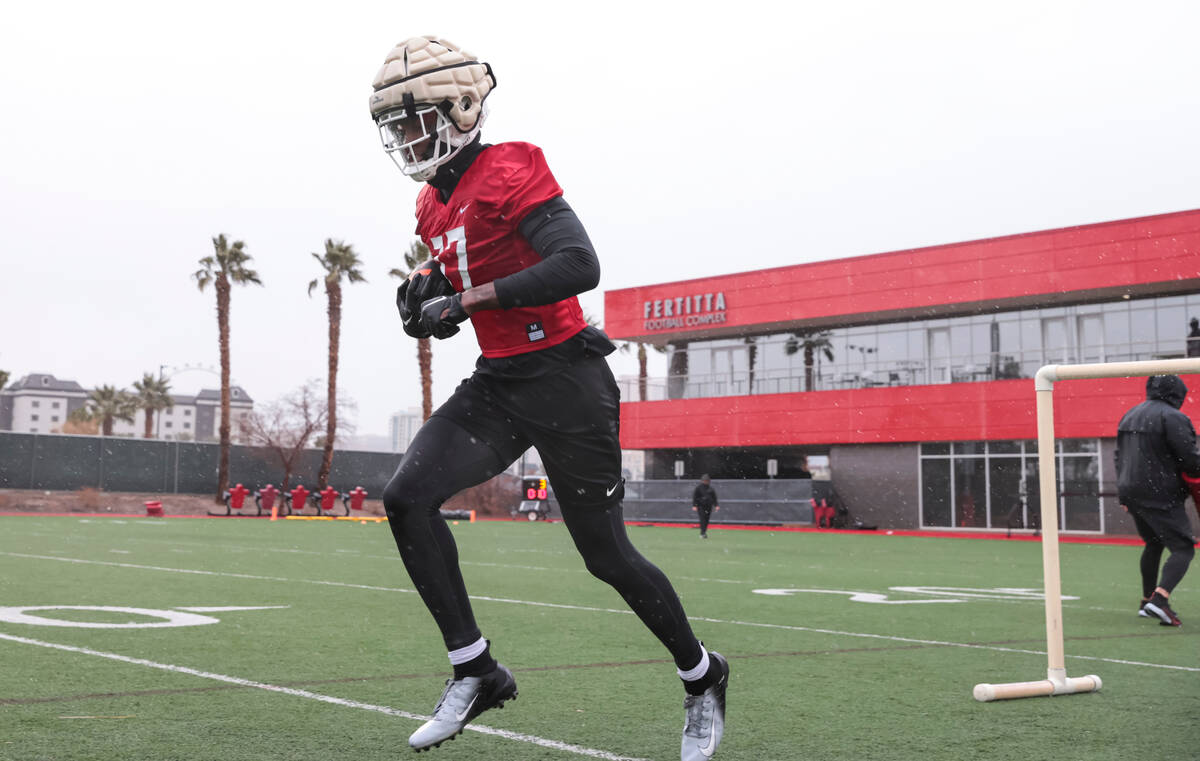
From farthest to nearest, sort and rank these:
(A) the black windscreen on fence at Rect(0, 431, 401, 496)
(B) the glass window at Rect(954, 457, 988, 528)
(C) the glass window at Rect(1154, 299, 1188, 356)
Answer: (A) the black windscreen on fence at Rect(0, 431, 401, 496), (B) the glass window at Rect(954, 457, 988, 528), (C) the glass window at Rect(1154, 299, 1188, 356)

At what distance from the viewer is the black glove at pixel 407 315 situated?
419 cm

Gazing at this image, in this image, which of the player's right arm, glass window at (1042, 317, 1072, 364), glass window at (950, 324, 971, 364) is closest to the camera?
the player's right arm

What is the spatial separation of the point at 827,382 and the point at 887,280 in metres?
4.64

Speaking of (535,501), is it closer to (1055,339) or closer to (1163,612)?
(1055,339)

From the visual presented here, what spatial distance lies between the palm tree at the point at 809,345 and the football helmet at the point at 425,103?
43.0 metres

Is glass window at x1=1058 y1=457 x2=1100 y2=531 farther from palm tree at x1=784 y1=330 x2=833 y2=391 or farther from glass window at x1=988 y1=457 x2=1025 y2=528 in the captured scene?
palm tree at x1=784 y1=330 x2=833 y2=391

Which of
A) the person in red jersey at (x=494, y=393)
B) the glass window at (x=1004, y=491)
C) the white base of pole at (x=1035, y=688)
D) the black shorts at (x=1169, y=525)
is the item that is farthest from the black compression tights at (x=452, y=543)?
the glass window at (x=1004, y=491)

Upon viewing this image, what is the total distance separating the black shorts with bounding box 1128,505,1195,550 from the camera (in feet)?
30.7

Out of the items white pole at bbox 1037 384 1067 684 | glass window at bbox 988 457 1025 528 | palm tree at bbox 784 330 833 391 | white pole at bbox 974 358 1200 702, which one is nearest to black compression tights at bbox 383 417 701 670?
white pole at bbox 974 358 1200 702

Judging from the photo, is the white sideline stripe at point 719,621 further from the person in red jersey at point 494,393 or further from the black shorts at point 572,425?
the black shorts at point 572,425

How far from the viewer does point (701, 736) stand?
4.11 metres

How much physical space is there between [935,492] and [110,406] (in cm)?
8090

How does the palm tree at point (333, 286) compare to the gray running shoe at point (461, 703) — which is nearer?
the gray running shoe at point (461, 703)

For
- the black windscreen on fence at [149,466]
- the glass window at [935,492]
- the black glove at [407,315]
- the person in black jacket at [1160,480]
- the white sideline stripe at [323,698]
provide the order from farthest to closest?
1. the black windscreen on fence at [149,466]
2. the glass window at [935,492]
3. the person in black jacket at [1160,480]
4. the white sideline stripe at [323,698]
5. the black glove at [407,315]
